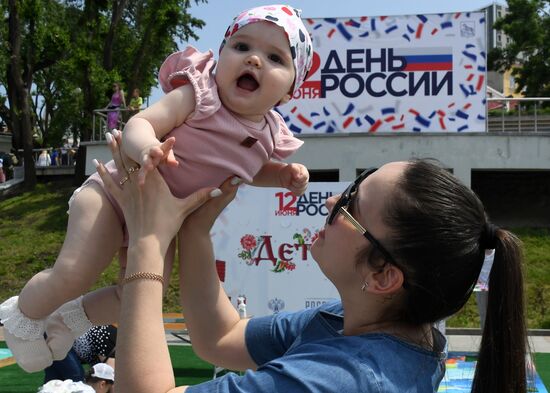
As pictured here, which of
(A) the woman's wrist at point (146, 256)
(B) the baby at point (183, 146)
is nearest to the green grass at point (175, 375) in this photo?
(B) the baby at point (183, 146)

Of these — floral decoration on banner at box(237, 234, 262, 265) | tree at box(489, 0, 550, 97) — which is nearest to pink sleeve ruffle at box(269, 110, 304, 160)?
floral decoration on banner at box(237, 234, 262, 265)

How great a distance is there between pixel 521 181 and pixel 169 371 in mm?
14633

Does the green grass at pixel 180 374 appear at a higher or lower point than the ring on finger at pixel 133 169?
lower

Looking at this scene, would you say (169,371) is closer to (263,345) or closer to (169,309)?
(263,345)

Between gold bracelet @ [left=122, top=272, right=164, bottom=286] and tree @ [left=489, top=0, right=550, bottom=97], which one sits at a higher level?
tree @ [left=489, top=0, right=550, bottom=97]

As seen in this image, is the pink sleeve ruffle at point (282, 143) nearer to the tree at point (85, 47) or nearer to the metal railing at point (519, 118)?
the metal railing at point (519, 118)

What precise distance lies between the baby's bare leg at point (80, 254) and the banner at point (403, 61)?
1008 cm

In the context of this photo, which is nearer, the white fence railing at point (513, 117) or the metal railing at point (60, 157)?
the white fence railing at point (513, 117)

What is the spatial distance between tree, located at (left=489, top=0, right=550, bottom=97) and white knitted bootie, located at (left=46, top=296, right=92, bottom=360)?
1004 inches

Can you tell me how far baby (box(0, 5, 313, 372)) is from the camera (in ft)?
6.74

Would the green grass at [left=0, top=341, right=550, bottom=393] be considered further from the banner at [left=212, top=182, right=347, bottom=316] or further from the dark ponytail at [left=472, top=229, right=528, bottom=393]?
the dark ponytail at [left=472, top=229, right=528, bottom=393]

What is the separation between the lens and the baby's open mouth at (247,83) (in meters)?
2.09

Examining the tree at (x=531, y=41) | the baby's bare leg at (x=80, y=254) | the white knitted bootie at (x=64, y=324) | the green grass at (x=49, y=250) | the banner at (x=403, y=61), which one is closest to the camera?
the baby's bare leg at (x=80, y=254)

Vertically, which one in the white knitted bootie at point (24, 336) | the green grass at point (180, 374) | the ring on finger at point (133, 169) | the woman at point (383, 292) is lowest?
the green grass at point (180, 374)
